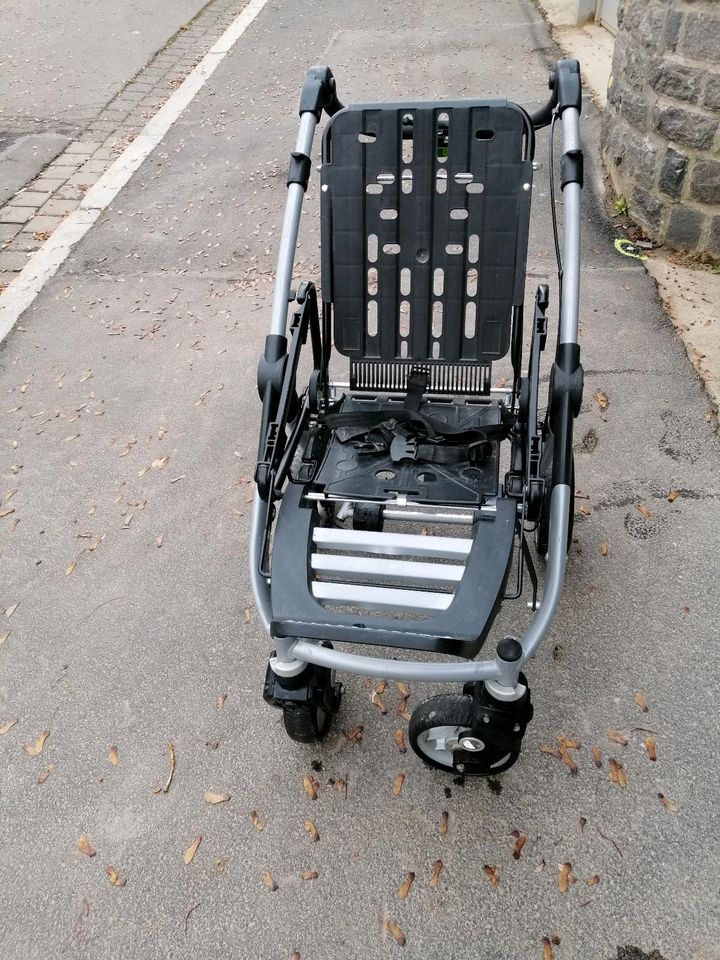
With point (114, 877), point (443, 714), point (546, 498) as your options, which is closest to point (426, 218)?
point (546, 498)

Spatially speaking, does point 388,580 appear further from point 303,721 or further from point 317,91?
point 317,91

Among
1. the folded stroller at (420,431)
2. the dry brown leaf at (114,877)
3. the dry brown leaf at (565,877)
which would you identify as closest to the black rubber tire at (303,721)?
the folded stroller at (420,431)

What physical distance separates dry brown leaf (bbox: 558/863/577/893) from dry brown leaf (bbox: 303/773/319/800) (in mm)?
826

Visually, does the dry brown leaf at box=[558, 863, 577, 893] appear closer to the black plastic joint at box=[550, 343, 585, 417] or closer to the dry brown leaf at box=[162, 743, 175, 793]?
the dry brown leaf at box=[162, 743, 175, 793]

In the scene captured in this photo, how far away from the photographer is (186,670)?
2994mm

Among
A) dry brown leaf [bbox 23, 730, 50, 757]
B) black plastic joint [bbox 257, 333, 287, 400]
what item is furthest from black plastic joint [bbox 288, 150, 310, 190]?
dry brown leaf [bbox 23, 730, 50, 757]

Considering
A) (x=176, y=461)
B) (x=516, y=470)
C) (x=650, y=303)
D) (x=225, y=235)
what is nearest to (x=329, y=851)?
(x=516, y=470)

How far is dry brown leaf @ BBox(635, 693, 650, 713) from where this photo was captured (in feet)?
8.89

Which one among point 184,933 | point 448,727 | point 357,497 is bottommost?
point 184,933

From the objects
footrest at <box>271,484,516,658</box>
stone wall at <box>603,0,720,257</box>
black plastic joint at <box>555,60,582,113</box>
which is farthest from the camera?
stone wall at <box>603,0,720,257</box>

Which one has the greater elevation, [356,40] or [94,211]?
[356,40]

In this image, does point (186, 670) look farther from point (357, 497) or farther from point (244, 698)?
point (357, 497)

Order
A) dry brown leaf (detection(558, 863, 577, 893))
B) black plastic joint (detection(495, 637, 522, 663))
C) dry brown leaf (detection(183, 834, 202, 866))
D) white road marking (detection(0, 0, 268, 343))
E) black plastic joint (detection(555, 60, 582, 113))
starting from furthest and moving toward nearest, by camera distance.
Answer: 1. white road marking (detection(0, 0, 268, 343))
2. black plastic joint (detection(555, 60, 582, 113))
3. dry brown leaf (detection(183, 834, 202, 866))
4. dry brown leaf (detection(558, 863, 577, 893))
5. black plastic joint (detection(495, 637, 522, 663))

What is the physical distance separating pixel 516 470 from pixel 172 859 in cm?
175
